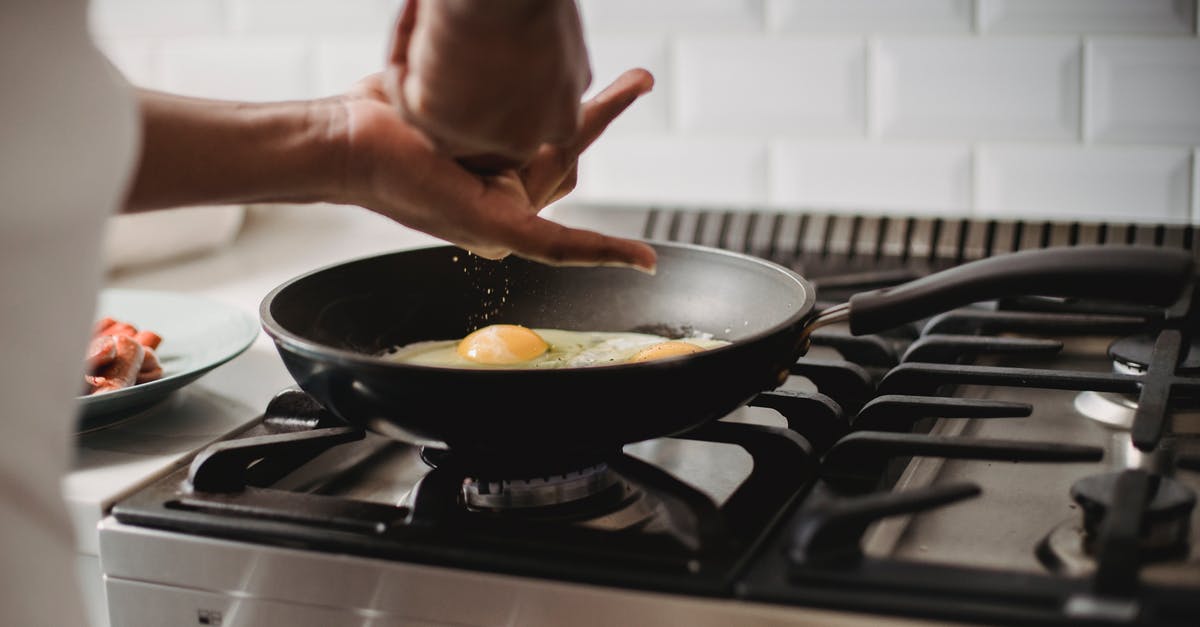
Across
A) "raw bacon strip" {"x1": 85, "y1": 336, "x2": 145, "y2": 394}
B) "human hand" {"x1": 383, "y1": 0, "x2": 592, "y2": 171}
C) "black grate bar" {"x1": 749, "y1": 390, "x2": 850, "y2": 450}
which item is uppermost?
"human hand" {"x1": 383, "y1": 0, "x2": 592, "y2": 171}

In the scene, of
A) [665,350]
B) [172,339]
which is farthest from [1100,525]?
[172,339]

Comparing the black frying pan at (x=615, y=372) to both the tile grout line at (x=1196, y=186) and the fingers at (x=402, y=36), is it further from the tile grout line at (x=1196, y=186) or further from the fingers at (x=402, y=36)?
the tile grout line at (x=1196, y=186)

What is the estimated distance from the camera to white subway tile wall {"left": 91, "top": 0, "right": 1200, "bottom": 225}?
112 centimetres

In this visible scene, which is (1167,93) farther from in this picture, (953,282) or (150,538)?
(150,538)

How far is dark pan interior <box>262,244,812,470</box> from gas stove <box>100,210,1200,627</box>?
0.05 metres

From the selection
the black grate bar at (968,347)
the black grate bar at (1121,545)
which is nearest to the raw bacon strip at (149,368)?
the black grate bar at (968,347)

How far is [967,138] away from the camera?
1.19 meters

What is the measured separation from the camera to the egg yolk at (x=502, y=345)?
874 millimetres

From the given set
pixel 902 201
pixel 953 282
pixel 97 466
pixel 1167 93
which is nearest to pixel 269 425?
pixel 97 466

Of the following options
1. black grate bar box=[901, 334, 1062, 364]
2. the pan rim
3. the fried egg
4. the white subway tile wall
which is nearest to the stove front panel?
the pan rim

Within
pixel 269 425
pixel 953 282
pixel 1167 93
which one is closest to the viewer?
pixel 953 282

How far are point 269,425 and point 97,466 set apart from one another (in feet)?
0.38

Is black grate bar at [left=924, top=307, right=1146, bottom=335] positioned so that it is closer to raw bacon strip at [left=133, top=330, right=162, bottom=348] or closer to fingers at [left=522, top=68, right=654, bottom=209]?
fingers at [left=522, top=68, right=654, bottom=209]

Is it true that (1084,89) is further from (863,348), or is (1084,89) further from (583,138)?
(583,138)
